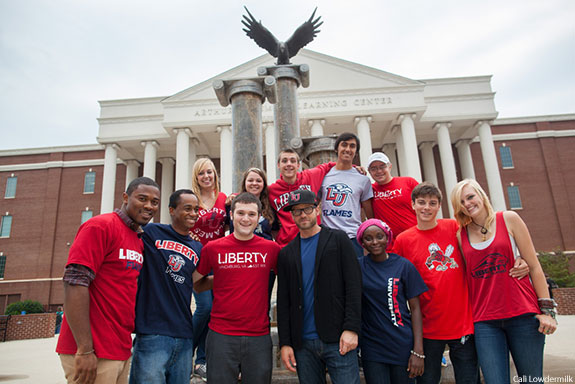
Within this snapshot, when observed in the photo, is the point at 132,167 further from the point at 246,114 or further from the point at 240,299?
the point at 240,299

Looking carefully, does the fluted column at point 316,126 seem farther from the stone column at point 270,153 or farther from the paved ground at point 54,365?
the paved ground at point 54,365

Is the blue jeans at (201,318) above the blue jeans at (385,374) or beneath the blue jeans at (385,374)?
above

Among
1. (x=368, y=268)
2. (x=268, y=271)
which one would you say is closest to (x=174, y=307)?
(x=268, y=271)

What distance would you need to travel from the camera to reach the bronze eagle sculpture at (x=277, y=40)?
9.28m

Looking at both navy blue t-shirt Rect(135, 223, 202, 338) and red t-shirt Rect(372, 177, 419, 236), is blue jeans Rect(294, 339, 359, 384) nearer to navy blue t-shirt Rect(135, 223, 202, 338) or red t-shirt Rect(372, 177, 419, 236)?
navy blue t-shirt Rect(135, 223, 202, 338)

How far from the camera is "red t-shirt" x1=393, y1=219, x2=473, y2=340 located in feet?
10.3

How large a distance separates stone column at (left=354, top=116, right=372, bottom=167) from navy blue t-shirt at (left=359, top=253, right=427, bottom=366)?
26810mm

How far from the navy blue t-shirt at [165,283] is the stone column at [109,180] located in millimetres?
29517

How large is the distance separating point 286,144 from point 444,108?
28.3 meters


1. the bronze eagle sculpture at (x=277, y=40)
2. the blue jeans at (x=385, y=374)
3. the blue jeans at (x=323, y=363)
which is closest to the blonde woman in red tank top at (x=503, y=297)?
the blue jeans at (x=385, y=374)

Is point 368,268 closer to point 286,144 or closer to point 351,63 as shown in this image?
point 286,144

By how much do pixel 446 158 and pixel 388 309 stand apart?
3082 cm

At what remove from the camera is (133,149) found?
3503cm

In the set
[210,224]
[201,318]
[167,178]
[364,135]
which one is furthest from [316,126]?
[201,318]
